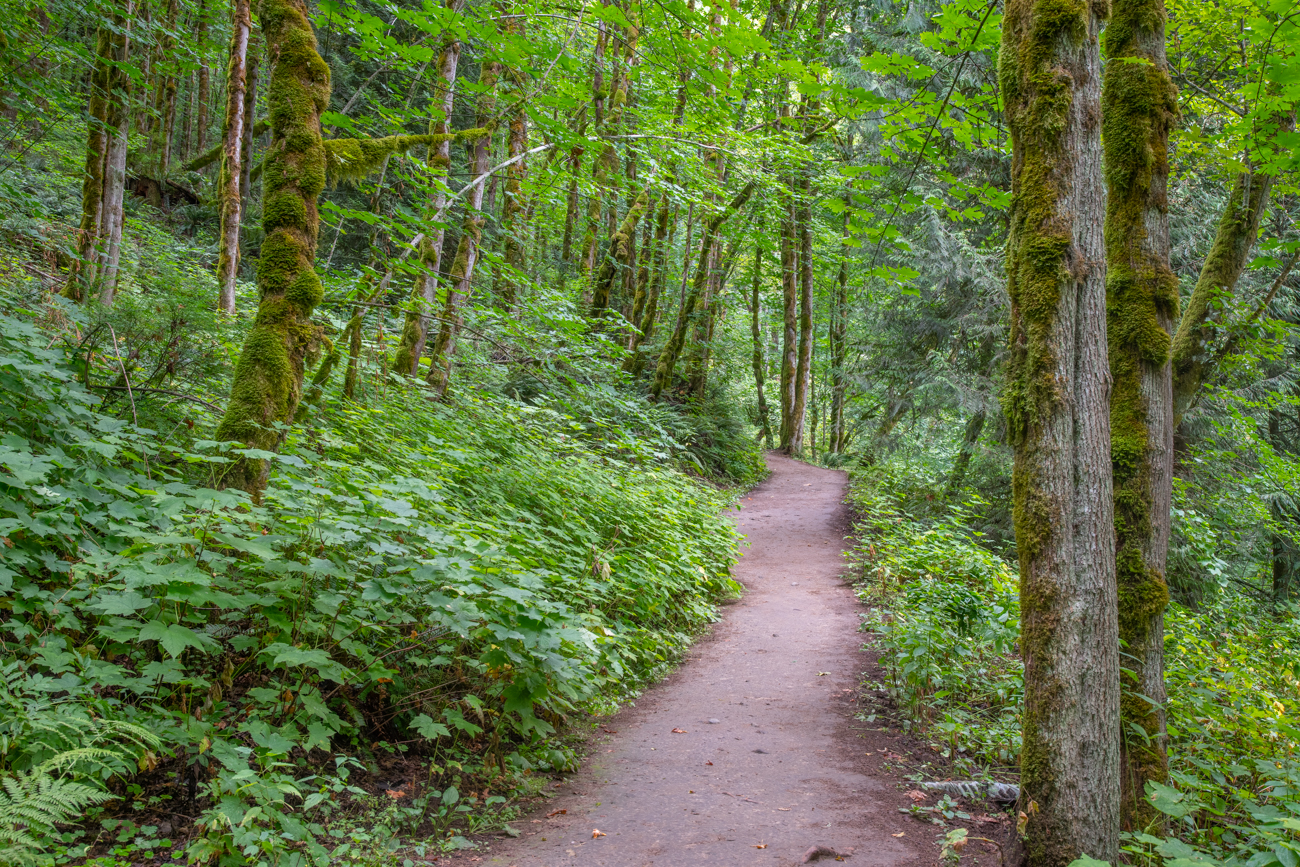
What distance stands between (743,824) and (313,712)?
2.33 m

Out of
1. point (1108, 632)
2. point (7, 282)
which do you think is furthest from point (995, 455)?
point (7, 282)

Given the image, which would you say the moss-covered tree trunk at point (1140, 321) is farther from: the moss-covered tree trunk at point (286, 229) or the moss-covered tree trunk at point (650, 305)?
the moss-covered tree trunk at point (650, 305)

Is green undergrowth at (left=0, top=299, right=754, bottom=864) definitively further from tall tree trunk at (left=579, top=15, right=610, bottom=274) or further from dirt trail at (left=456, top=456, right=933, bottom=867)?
→ tall tree trunk at (left=579, top=15, right=610, bottom=274)

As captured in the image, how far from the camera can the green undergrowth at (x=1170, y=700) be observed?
10.1 feet

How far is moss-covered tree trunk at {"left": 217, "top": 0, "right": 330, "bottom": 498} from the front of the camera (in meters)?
4.11

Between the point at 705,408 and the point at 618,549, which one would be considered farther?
the point at 705,408

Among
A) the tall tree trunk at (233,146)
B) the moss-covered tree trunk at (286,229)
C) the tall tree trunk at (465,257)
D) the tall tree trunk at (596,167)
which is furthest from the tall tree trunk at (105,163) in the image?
the tall tree trunk at (596,167)

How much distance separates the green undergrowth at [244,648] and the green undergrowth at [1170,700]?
2638 mm

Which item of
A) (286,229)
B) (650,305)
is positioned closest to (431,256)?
(286,229)

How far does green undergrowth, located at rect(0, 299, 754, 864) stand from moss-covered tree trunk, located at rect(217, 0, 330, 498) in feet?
1.79

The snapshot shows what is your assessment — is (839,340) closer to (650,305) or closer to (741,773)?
(650,305)

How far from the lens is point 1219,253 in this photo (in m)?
5.13

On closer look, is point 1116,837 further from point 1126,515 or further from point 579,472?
point 579,472

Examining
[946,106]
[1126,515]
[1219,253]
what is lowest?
[1126,515]
